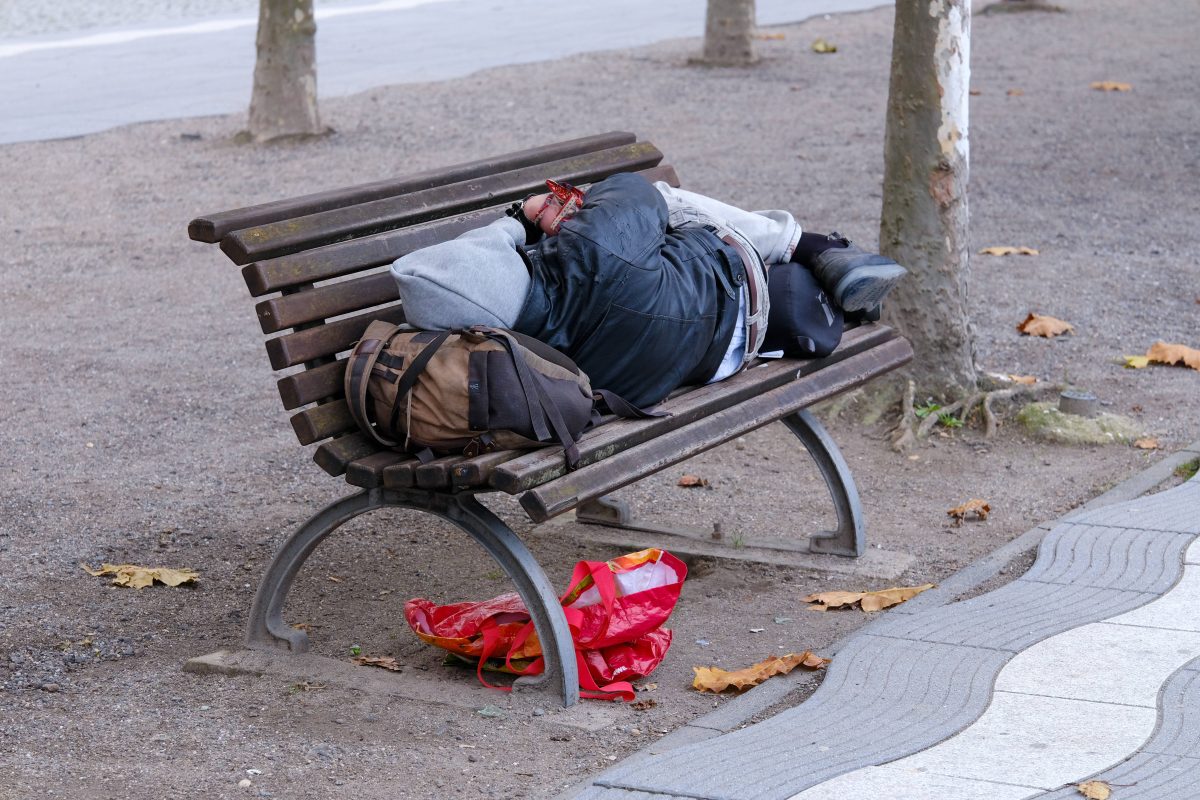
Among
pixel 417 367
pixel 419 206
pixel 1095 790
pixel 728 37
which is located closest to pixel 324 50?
pixel 728 37

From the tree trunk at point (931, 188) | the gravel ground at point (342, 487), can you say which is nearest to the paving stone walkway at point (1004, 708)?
the gravel ground at point (342, 487)

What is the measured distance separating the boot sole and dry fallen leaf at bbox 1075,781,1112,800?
187 centimetres

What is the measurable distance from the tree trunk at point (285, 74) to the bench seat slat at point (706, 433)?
730 cm

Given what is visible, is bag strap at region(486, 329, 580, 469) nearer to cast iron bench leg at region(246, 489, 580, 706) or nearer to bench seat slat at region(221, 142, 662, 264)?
cast iron bench leg at region(246, 489, 580, 706)

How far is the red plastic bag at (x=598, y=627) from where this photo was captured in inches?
157

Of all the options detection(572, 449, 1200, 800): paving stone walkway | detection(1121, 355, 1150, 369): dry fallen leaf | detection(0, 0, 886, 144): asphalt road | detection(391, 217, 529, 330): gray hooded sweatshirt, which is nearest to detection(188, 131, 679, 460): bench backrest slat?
detection(391, 217, 529, 330): gray hooded sweatshirt

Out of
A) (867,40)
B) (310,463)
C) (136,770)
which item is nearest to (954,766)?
(136,770)

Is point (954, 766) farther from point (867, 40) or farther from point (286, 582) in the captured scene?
point (867, 40)

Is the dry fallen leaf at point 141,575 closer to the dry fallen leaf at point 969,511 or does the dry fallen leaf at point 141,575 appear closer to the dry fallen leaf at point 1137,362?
the dry fallen leaf at point 969,511

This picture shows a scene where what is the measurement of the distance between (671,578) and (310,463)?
2.13 metres

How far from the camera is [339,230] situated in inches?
166

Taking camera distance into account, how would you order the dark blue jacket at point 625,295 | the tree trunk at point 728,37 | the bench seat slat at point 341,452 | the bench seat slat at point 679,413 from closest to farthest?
the bench seat slat at point 679,413 < the bench seat slat at point 341,452 < the dark blue jacket at point 625,295 < the tree trunk at point 728,37

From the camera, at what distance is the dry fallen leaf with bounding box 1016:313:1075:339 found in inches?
284

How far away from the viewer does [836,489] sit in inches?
194
